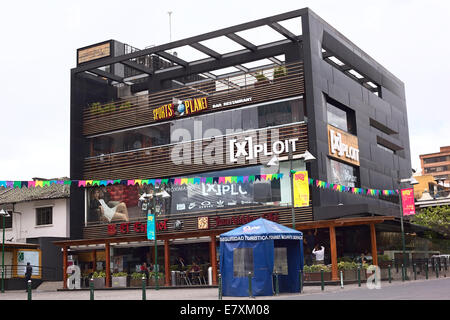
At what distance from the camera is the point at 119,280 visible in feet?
128

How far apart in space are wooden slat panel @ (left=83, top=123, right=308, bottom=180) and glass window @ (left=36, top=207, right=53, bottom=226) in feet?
14.9

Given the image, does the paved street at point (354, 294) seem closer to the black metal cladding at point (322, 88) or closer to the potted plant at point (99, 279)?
the black metal cladding at point (322, 88)

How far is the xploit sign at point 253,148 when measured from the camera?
37375mm

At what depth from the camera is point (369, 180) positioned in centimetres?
4322

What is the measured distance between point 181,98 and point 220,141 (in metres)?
4.28

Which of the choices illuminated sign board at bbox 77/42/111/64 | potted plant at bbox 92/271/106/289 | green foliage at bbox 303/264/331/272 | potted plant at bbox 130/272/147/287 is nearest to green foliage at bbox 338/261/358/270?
green foliage at bbox 303/264/331/272

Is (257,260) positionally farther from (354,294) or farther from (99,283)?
(99,283)

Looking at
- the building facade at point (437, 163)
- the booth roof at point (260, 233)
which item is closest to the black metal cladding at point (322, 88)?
the booth roof at point (260, 233)

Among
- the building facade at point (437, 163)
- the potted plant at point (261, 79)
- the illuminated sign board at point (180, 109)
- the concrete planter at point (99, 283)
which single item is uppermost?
the building facade at point (437, 163)

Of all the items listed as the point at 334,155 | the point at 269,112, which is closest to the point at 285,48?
the point at 269,112

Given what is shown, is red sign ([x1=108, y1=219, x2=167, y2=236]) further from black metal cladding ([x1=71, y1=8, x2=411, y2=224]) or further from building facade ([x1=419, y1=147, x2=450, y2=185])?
building facade ([x1=419, y1=147, x2=450, y2=185])

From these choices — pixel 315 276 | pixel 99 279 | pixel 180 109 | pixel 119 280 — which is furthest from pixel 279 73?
pixel 99 279

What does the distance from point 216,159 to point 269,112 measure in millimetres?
4427
